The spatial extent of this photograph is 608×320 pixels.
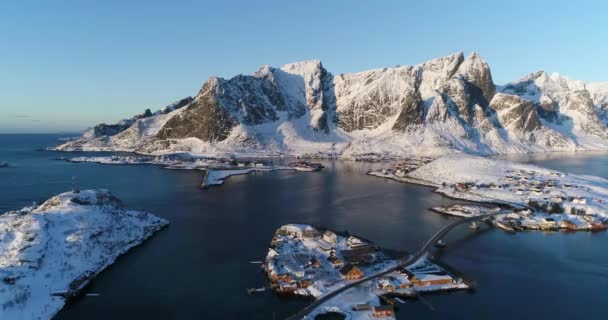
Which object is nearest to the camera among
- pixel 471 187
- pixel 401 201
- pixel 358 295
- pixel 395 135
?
pixel 358 295

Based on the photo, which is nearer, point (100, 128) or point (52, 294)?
point (52, 294)

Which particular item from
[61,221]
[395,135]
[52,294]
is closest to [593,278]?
[52,294]

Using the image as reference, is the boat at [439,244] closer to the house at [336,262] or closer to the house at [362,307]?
the house at [336,262]

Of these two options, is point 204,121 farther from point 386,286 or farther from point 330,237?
point 386,286

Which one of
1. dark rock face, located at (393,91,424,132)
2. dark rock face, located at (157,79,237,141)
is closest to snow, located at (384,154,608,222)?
dark rock face, located at (393,91,424,132)

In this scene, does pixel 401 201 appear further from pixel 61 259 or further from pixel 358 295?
pixel 61 259

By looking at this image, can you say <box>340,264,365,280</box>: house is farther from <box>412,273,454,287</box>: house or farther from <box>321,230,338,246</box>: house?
<box>321,230,338,246</box>: house

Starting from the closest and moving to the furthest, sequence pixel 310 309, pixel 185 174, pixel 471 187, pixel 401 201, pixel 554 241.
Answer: pixel 310 309 → pixel 554 241 → pixel 401 201 → pixel 471 187 → pixel 185 174

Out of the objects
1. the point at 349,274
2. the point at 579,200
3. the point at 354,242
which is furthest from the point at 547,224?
the point at 349,274
